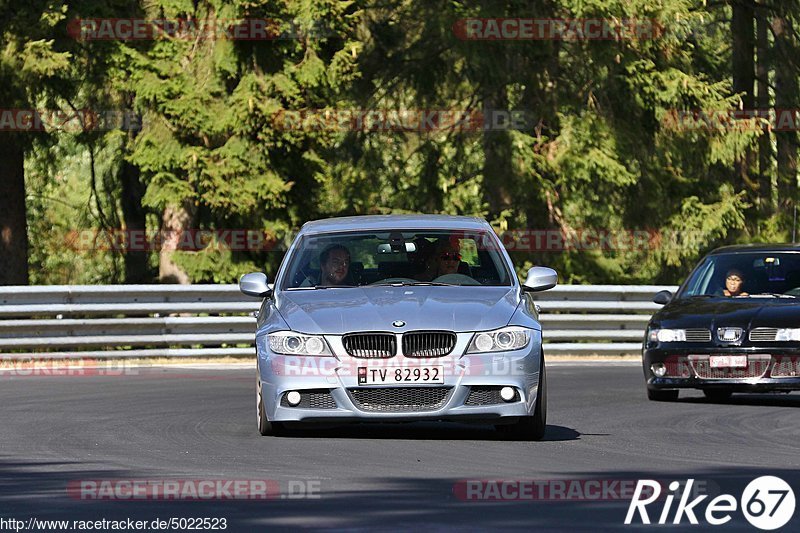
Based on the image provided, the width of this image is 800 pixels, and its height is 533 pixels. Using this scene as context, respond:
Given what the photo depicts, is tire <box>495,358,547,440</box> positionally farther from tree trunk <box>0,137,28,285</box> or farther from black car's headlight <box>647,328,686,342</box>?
tree trunk <box>0,137,28,285</box>

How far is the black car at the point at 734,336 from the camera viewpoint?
15727 mm

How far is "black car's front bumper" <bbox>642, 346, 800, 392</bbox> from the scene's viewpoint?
15672 mm

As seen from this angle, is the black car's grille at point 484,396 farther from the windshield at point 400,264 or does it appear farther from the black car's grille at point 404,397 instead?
the windshield at point 400,264

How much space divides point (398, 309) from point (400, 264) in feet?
3.47

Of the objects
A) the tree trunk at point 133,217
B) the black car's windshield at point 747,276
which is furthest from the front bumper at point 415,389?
the tree trunk at point 133,217

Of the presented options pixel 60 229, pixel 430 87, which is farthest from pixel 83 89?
pixel 60 229

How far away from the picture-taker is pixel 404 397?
37.3 ft

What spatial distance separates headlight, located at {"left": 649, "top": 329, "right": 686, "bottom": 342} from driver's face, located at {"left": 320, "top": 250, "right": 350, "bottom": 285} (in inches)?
183

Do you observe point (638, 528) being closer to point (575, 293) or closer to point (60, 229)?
point (575, 293)

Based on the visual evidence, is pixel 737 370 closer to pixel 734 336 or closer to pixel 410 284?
pixel 734 336

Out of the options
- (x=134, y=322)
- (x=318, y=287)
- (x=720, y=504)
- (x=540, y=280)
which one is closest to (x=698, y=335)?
(x=540, y=280)

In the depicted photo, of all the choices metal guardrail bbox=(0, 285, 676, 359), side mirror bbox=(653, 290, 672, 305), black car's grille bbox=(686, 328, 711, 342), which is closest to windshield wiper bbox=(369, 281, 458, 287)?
black car's grille bbox=(686, 328, 711, 342)

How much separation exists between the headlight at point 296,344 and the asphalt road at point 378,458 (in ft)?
1.97

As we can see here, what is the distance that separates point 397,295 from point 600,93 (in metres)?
20.8
